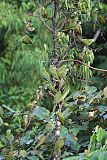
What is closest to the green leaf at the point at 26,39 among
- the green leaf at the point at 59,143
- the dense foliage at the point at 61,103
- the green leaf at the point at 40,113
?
the dense foliage at the point at 61,103

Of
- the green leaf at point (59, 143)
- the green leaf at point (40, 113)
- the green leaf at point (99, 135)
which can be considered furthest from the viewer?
the green leaf at point (40, 113)

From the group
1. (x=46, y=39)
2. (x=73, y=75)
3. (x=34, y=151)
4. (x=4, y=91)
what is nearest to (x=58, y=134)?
(x=34, y=151)

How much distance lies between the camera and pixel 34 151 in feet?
4.33

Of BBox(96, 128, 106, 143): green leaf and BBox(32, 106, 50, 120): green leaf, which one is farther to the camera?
BBox(32, 106, 50, 120): green leaf

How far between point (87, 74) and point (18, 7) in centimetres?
306

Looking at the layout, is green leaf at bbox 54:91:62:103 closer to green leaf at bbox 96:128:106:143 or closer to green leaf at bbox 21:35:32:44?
green leaf at bbox 96:128:106:143

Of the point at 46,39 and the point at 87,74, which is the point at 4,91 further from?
the point at 87,74

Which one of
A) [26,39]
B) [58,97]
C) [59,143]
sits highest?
[26,39]

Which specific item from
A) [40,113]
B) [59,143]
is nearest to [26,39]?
[40,113]

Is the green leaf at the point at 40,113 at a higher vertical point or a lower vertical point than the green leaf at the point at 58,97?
lower

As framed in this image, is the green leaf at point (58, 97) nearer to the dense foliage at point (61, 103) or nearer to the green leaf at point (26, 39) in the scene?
the dense foliage at point (61, 103)

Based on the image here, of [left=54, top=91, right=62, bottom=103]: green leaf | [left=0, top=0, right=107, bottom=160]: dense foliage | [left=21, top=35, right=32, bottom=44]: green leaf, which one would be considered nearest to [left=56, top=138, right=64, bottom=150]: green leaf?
[left=0, top=0, right=107, bottom=160]: dense foliage

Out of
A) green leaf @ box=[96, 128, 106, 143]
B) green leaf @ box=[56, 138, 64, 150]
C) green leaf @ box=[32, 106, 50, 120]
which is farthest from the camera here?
green leaf @ box=[32, 106, 50, 120]

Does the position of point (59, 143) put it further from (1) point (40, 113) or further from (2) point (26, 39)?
(2) point (26, 39)
